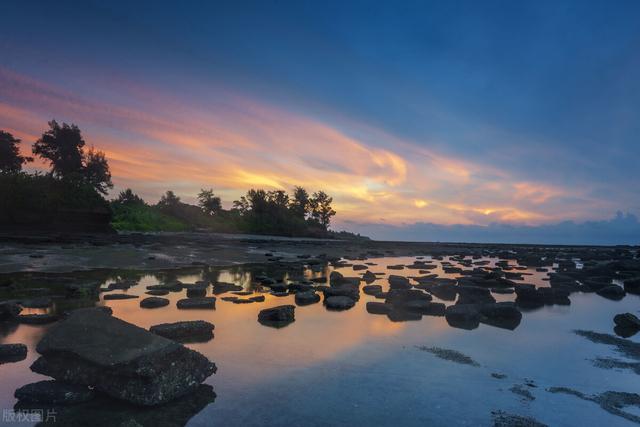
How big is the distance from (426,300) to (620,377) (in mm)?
6163

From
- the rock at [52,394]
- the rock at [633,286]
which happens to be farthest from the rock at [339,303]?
the rock at [633,286]

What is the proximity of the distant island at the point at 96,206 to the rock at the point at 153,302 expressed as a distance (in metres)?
39.8

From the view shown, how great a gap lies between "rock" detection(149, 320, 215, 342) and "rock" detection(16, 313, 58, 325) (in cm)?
275

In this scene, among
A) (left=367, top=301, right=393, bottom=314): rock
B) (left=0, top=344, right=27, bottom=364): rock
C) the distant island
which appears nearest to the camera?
(left=0, top=344, right=27, bottom=364): rock

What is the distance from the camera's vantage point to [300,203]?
99.1 meters

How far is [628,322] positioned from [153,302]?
564 inches

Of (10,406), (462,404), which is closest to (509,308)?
(462,404)

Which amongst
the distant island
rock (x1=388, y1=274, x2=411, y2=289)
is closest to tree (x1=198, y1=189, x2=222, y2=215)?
the distant island

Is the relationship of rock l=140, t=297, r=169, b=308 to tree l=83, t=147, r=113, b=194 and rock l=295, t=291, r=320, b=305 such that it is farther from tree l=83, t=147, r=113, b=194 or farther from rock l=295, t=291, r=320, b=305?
tree l=83, t=147, r=113, b=194

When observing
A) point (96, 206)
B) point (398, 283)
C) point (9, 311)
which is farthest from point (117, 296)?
point (96, 206)

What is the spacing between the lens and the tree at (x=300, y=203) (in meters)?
97.1

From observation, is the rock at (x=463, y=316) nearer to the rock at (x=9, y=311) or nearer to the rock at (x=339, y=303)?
the rock at (x=339, y=303)

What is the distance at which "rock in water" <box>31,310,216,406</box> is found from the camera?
498 cm

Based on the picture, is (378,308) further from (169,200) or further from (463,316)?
(169,200)
